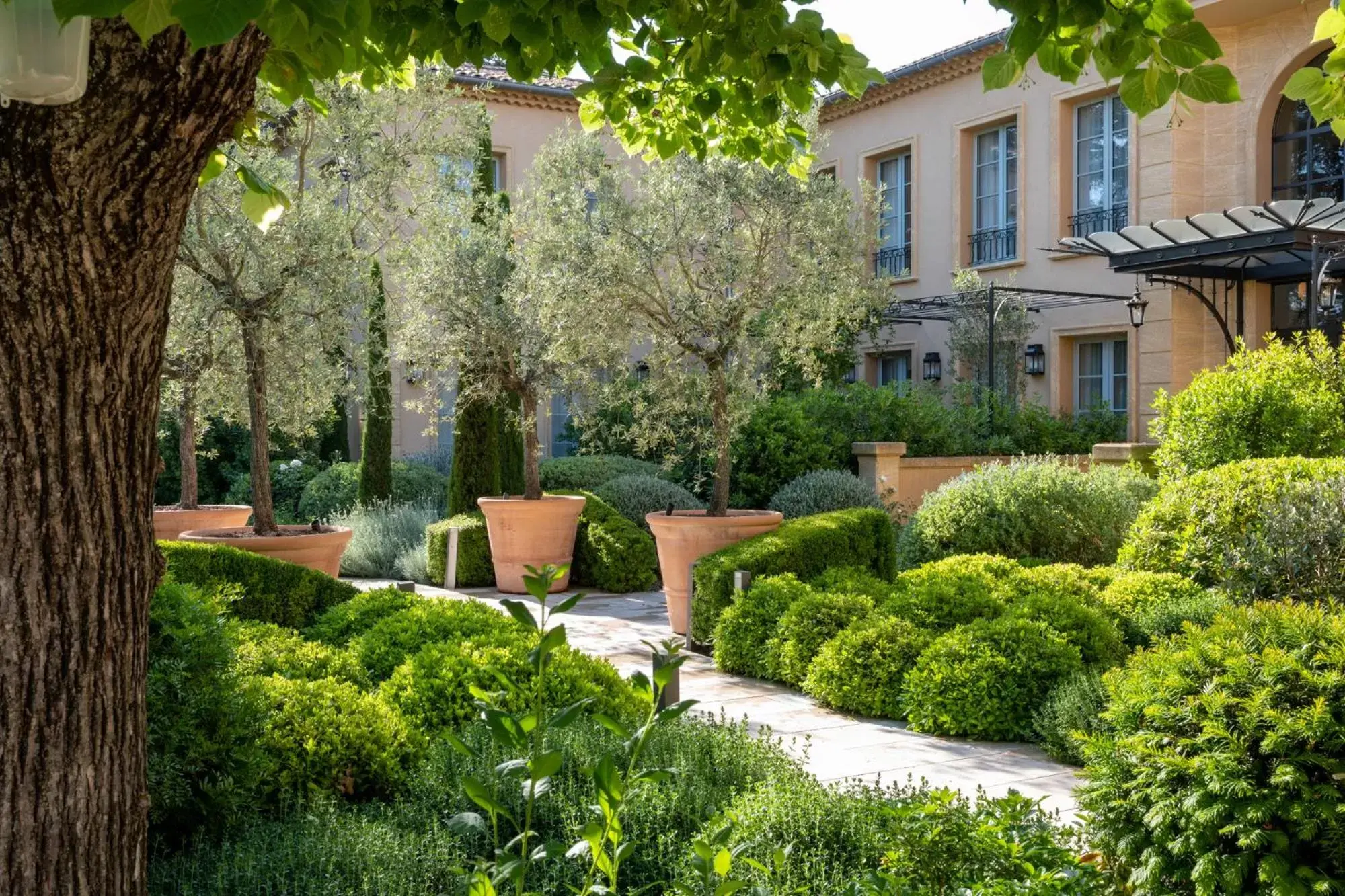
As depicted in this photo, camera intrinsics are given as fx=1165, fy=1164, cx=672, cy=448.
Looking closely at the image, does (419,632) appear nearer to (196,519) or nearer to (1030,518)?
(1030,518)

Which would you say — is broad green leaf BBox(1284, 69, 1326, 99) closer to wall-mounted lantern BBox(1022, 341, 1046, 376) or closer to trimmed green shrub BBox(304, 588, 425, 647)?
trimmed green shrub BBox(304, 588, 425, 647)

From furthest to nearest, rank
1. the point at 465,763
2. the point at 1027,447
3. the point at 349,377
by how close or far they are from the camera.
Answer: the point at 1027,447, the point at 349,377, the point at 465,763

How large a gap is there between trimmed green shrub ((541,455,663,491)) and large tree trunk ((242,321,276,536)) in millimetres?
4861

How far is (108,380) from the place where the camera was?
2.25 meters

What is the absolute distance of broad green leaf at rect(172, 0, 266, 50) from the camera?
4.94 feet

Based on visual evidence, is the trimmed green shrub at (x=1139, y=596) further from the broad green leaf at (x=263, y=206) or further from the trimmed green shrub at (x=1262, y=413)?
the broad green leaf at (x=263, y=206)

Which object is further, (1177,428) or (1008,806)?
(1177,428)

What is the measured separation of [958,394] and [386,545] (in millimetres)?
8247

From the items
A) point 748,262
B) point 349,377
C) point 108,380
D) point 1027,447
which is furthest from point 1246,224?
point 108,380

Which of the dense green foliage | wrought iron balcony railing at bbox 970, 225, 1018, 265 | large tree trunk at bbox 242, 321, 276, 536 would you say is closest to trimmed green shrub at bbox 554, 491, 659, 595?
the dense green foliage

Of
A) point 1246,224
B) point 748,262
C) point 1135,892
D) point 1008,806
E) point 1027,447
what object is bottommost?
point 1135,892

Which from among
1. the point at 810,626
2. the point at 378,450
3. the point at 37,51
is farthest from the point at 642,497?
the point at 37,51

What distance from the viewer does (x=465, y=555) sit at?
12.1 m

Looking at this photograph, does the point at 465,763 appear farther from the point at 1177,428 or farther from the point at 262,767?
the point at 1177,428
